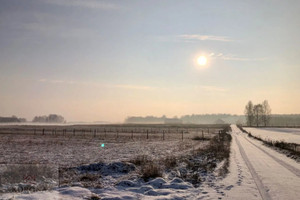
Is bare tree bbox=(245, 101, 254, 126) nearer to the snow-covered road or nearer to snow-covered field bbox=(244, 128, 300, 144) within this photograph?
snow-covered field bbox=(244, 128, 300, 144)

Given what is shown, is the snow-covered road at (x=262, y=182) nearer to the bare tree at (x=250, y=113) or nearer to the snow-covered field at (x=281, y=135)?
the snow-covered field at (x=281, y=135)

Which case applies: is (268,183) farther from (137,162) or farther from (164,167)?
(137,162)

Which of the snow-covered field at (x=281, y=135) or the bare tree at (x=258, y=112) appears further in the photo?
the bare tree at (x=258, y=112)

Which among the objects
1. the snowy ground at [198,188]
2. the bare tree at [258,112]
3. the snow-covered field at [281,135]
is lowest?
the snow-covered field at [281,135]

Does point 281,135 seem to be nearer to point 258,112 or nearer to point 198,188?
point 198,188

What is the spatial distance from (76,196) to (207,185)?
19.6ft

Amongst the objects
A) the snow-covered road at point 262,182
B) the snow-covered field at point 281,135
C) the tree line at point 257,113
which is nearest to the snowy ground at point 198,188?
the snow-covered road at point 262,182

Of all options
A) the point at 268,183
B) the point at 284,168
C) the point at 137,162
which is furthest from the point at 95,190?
the point at 284,168

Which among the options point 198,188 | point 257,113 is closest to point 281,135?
point 198,188

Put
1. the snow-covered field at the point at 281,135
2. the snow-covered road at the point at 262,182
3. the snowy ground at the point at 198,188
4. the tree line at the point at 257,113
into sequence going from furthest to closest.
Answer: the tree line at the point at 257,113 → the snow-covered field at the point at 281,135 → the snow-covered road at the point at 262,182 → the snowy ground at the point at 198,188

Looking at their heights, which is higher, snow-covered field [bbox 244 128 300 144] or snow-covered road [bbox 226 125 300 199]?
snow-covered road [bbox 226 125 300 199]

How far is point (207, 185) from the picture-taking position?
11.3 metres

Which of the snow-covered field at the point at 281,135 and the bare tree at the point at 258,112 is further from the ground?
the bare tree at the point at 258,112

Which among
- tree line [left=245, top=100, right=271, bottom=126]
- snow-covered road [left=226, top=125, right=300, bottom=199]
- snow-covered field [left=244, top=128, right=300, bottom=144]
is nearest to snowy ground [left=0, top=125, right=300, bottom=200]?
snow-covered road [left=226, top=125, right=300, bottom=199]
